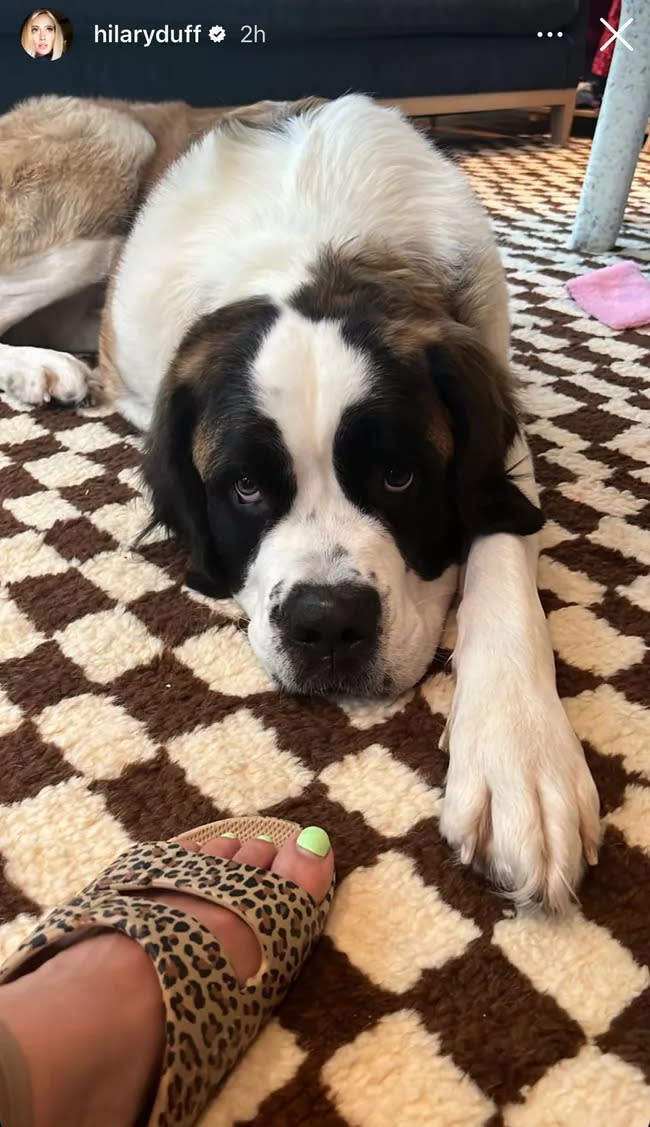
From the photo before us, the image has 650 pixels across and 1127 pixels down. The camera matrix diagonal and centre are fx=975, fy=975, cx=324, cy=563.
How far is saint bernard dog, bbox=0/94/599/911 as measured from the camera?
0.93 m

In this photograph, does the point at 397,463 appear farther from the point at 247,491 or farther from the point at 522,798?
the point at 522,798

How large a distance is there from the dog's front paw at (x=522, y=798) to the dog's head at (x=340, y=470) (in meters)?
0.18

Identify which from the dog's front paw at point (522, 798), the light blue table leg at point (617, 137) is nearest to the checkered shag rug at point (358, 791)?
the dog's front paw at point (522, 798)

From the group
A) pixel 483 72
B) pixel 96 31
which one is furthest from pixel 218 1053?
pixel 483 72

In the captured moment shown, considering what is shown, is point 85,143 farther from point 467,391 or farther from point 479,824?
point 479,824

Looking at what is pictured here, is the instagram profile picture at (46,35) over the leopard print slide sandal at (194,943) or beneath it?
over

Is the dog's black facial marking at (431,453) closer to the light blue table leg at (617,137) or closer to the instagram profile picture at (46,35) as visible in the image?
the light blue table leg at (617,137)

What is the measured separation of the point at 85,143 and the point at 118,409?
2.06 feet

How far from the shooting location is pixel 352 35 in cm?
429

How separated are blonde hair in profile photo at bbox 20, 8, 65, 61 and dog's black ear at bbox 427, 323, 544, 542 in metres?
3.09

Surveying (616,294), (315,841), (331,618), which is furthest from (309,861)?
(616,294)

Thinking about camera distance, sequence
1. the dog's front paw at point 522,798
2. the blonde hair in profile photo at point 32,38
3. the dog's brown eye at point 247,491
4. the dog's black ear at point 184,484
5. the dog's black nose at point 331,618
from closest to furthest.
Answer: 1. the dog's front paw at point 522,798
2. the dog's black nose at point 331,618
3. the dog's brown eye at point 247,491
4. the dog's black ear at point 184,484
5. the blonde hair in profile photo at point 32,38

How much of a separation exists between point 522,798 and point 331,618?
0.29 meters

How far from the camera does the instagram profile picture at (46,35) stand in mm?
3578
